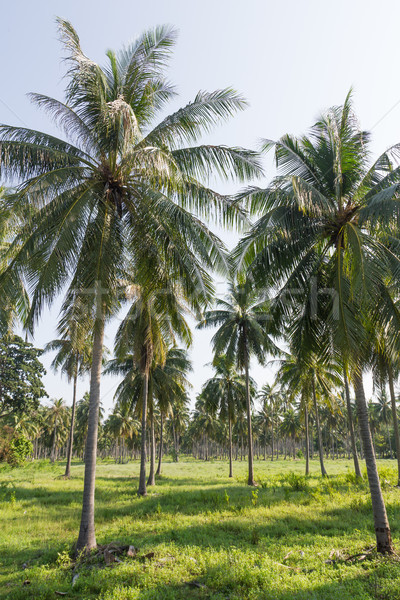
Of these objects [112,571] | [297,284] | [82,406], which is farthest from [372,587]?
[82,406]

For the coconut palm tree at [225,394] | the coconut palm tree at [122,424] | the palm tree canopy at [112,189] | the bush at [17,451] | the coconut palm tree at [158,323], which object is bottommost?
the bush at [17,451]

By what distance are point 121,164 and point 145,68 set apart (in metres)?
2.84

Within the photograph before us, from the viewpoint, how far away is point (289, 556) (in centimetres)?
800

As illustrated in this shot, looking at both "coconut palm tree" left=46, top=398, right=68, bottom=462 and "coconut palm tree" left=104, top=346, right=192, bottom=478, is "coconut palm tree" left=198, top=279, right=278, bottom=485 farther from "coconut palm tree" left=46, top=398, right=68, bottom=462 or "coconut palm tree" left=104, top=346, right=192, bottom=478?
"coconut palm tree" left=46, top=398, right=68, bottom=462

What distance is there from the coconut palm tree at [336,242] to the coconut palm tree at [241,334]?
35.4ft

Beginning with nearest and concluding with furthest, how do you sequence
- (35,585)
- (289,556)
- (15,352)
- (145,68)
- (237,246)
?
(35,585) < (289,556) < (145,68) < (237,246) < (15,352)

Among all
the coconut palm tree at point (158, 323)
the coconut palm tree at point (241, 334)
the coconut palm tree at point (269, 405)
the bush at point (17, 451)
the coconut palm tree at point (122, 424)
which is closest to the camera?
the coconut palm tree at point (158, 323)

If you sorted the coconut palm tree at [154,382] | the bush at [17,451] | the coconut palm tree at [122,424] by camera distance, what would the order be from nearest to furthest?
1. the coconut palm tree at [154,382]
2. the coconut palm tree at [122,424]
3. the bush at [17,451]

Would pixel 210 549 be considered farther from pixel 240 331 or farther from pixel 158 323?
pixel 240 331

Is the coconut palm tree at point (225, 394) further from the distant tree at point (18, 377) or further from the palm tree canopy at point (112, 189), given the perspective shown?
the palm tree canopy at point (112, 189)

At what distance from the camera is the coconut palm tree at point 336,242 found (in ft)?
25.7

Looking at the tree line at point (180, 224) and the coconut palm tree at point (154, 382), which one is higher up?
the tree line at point (180, 224)

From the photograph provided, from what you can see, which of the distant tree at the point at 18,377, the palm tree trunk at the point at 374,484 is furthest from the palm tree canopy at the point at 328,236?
the distant tree at the point at 18,377

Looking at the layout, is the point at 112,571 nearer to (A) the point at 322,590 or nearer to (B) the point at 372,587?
(A) the point at 322,590
